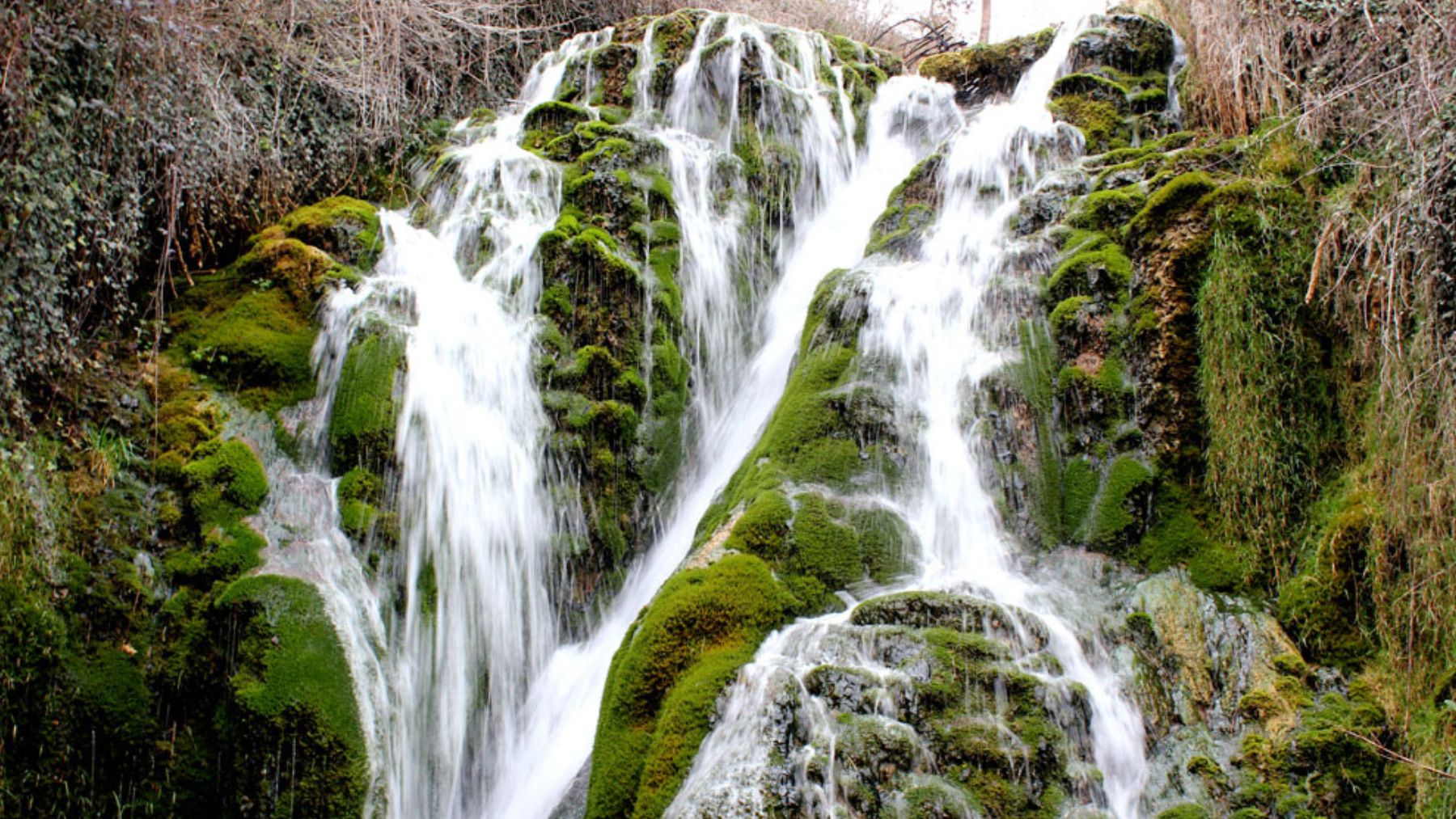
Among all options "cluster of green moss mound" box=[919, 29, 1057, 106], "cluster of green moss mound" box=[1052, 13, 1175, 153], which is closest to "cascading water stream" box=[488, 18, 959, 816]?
"cluster of green moss mound" box=[919, 29, 1057, 106]

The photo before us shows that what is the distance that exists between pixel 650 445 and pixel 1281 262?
176 inches

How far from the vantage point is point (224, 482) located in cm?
618

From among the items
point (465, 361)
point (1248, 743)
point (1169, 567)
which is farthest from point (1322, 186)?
point (465, 361)

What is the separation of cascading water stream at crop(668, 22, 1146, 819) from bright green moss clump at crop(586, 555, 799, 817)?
0.39 feet

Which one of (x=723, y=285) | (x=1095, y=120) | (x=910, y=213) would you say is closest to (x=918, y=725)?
(x=723, y=285)

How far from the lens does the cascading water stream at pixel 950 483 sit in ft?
14.1

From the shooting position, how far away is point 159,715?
17.9ft

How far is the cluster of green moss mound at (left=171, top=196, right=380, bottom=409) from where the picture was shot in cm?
685

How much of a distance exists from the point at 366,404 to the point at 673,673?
3190 mm

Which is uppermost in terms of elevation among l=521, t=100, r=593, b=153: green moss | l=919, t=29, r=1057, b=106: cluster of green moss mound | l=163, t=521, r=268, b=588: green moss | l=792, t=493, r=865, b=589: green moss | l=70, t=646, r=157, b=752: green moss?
l=919, t=29, r=1057, b=106: cluster of green moss mound

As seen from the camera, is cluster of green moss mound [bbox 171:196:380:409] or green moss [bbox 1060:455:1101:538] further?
cluster of green moss mound [bbox 171:196:380:409]

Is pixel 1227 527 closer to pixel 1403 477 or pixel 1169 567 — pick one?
pixel 1169 567

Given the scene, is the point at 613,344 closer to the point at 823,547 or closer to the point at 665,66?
the point at 823,547

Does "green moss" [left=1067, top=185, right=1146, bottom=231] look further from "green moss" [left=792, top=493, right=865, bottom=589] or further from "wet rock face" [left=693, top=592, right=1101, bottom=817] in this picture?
"wet rock face" [left=693, top=592, right=1101, bottom=817]
